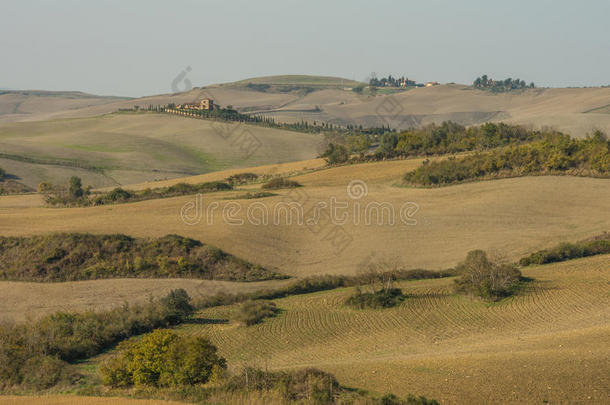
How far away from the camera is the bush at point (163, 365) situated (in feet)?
54.7

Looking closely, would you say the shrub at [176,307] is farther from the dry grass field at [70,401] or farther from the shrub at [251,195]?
the shrub at [251,195]

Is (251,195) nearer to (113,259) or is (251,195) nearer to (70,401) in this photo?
(113,259)

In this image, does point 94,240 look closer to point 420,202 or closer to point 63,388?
point 63,388

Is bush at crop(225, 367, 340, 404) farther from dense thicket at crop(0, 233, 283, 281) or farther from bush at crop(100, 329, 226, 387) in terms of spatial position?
dense thicket at crop(0, 233, 283, 281)

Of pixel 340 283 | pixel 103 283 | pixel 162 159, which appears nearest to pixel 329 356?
pixel 340 283

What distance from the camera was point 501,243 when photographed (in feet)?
126

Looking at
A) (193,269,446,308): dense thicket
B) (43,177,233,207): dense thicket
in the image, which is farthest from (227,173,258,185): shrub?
(193,269,446,308): dense thicket

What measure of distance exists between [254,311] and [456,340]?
927 cm

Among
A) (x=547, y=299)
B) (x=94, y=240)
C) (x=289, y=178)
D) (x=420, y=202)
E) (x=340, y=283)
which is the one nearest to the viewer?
(x=547, y=299)

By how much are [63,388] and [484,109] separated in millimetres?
169925

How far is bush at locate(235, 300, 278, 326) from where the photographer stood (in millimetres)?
25656

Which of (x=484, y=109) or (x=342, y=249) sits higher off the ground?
(x=484, y=109)

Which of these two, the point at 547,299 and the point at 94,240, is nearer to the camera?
the point at 547,299

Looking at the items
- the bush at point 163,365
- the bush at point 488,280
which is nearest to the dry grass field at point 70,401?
the bush at point 163,365
